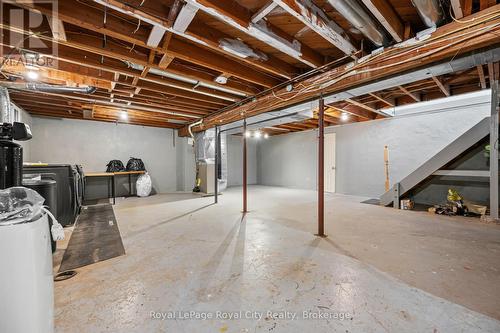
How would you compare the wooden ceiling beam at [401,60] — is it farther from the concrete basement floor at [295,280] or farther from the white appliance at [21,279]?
the white appliance at [21,279]

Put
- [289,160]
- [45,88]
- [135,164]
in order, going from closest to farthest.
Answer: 1. [45,88]
2. [135,164]
3. [289,160]

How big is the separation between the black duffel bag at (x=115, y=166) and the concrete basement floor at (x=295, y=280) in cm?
352

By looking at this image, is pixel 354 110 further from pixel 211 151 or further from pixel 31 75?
pixel 31 75

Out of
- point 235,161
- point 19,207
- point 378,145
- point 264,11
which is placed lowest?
point 19,207

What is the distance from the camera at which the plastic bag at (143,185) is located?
6.00 meters

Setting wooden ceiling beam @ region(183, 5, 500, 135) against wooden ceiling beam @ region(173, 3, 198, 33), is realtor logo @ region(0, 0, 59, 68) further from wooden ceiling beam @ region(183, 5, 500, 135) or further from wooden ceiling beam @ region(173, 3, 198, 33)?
wooden ceiling beam @ region(183, 5, 500, 135)

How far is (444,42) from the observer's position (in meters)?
1.81

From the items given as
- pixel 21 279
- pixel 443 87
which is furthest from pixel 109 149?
pixel 443 87

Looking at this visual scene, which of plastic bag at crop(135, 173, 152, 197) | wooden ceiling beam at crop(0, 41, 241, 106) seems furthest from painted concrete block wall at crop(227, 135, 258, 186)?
wooden ceiling beam at crop(0, 41, 241, 106)

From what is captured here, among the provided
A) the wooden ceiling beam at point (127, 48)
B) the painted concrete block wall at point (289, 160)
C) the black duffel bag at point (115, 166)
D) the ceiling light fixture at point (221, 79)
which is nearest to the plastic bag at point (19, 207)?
the wooden ceiling beam at point (127, 48)

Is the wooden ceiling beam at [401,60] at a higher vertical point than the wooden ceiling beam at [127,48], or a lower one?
lower

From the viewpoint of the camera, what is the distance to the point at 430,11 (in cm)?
166

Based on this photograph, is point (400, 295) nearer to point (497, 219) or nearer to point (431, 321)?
point (431, 321)

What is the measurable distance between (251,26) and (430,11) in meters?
1.44
